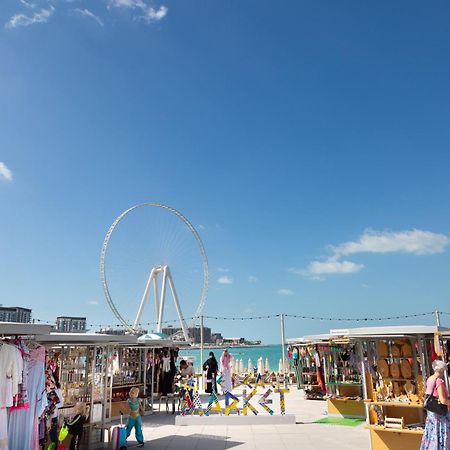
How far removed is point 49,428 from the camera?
27.2ft

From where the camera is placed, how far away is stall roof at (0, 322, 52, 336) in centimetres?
654

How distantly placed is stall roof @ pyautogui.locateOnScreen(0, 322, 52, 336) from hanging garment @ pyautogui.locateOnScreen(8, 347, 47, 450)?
2.94ft

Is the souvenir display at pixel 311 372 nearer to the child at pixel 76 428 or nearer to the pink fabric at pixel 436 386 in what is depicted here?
the pink fabric at pixel 436 386

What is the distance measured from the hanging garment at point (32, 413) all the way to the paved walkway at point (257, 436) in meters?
2.91

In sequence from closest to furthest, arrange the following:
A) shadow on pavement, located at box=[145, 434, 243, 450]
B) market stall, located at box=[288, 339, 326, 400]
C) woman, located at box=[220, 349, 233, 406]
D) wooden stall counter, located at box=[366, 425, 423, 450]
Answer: wooden stall counter, located at box=[366, 425, 423, 450] < shadow on pavement, located at box=[145, 434, 243, 450] < woman, located at box=[220, 349, 233, 406] < market stall, located at box=[288, 339, 326, 400]

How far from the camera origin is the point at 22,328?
6.71 meters

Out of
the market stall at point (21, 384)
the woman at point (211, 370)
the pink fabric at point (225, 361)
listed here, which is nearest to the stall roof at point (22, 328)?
the market stall at point (21, 384)

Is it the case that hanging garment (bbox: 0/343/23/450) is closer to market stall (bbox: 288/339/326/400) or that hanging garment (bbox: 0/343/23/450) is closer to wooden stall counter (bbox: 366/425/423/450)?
wooden stall counter (bbox: 366/425/423/450)

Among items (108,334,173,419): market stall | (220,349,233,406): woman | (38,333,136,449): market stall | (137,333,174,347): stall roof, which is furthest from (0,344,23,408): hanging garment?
(220,349,233,406): woman

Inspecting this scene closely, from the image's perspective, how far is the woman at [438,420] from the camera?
21.5 feet

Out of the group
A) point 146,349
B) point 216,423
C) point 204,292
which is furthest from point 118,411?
point 204,292

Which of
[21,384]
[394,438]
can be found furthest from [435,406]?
[21,384]

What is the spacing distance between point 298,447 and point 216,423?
326cm

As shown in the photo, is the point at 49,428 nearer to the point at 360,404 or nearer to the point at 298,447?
the point at 298,447
